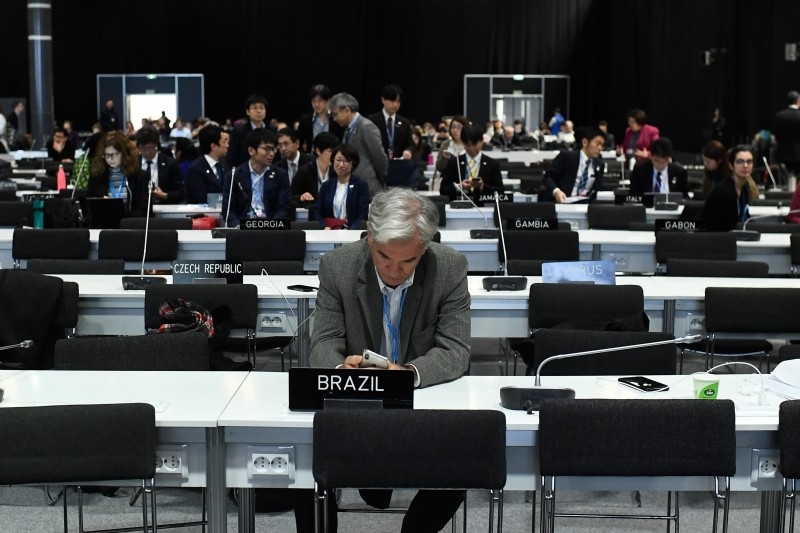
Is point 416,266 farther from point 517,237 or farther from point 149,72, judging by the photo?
point 149,72

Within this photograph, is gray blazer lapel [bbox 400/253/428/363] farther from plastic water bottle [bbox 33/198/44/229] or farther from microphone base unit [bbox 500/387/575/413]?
plastic water bottle [bbox 33/198/44/229]

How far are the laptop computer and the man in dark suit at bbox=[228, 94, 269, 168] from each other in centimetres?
268

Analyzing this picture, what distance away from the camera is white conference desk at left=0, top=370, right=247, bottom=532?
2809 millimetres

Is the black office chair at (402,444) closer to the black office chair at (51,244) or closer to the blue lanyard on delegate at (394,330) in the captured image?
the blue lanyard on delegate at (394,330)

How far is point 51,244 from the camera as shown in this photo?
6.09m

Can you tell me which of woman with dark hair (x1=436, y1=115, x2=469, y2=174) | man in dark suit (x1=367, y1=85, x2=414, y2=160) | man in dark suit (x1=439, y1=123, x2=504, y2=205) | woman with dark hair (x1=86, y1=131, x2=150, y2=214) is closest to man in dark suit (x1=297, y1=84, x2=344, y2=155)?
man in dark suit (x1=367, y1=85, x2=414, y2=160)

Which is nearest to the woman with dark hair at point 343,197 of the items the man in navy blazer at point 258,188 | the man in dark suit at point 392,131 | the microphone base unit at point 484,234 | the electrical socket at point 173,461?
the man in navy blazer at point 258,188

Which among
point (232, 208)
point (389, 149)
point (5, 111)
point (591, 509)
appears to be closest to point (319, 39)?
point (5, 111)

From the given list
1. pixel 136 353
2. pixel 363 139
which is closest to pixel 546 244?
pixel 363 139

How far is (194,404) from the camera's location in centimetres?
293

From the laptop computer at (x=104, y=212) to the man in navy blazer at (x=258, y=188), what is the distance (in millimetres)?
749

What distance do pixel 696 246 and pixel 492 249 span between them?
3.77 feet

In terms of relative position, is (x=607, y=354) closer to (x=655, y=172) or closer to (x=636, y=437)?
(x=636, y=437)

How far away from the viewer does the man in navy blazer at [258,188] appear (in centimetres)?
752
